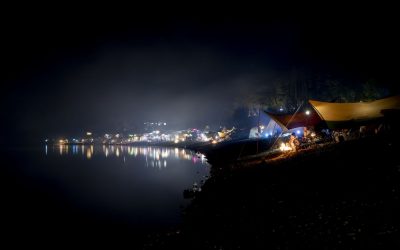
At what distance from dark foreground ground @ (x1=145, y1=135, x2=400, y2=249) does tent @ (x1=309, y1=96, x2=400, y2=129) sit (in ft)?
10.7

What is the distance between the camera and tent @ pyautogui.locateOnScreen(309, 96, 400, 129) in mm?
18722

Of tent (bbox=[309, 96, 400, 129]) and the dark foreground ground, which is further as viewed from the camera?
tent (bbox=[309, 96, 400, 129])

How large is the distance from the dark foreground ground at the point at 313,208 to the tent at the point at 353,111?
10.7 feet

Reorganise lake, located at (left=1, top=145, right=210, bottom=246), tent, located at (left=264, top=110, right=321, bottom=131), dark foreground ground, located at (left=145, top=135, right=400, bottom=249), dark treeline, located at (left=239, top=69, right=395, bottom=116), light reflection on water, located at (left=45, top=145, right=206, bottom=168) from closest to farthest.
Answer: dark foreground ground, located at (left=145, top=135, right=400, bottom=249), lake, located at (left=1, top=145, right=210, bottom=246), tent, located at (left=264, top=110, right=321, bottom=131), dark treeline, located at (left=239, top=69, right=395, bottom=116), light reflection on water, located at (left=45, top=145, right=206, bottom=168)

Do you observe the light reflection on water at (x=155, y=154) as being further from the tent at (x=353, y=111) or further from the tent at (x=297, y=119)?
the tent at (x=353, y=111)

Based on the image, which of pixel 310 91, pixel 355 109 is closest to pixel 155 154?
pixel 310 91

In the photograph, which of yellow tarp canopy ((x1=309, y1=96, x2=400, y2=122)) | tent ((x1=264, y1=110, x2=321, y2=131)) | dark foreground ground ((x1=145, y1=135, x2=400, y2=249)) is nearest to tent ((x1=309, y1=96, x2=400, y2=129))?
yellow tarp canopy ((x1=309, y1=96, x2=400, y2=122))

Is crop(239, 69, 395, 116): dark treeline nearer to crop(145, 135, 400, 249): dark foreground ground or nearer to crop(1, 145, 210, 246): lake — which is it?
crop(145, 135, 400, 249): dark foreground ground

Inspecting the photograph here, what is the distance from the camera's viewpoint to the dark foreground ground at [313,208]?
7043 mm

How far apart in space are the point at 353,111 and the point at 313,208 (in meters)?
13.5

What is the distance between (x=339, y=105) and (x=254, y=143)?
25.9 m

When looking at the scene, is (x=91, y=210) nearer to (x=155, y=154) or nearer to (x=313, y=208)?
(x=313, y=208)

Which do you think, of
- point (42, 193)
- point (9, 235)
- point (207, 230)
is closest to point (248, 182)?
point (207, 230)

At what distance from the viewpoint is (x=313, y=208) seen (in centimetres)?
928
